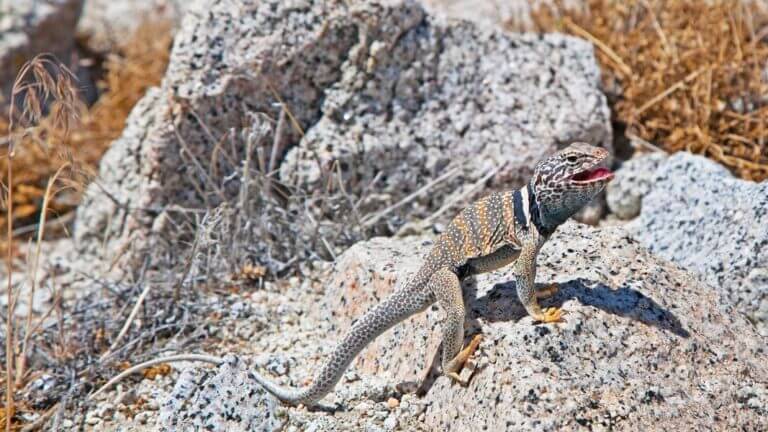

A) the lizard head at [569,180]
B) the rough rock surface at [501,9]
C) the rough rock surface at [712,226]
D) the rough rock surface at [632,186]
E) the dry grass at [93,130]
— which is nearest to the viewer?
the lizard head at [569,180]

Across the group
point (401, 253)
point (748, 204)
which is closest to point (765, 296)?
point (748, 204)

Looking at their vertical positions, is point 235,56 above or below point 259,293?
above

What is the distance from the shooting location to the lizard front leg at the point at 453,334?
3211 millimetres

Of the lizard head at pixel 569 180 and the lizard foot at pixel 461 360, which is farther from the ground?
the lizard head at pixel 569 180

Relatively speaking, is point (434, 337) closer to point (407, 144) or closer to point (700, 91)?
point (407, 144)

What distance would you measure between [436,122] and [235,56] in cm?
113

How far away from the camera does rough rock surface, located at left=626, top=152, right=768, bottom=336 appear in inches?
150

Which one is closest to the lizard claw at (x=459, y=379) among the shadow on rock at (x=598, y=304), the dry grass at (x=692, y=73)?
the shadow on rock at (x=598, y=304)

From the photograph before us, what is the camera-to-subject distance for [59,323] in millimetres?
4078

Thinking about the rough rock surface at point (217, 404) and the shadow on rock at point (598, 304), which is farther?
the shadow on rock at point (598, 304)

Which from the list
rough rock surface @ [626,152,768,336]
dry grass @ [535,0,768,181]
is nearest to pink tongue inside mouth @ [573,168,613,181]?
rough rock surface @ [626,152,768,336]

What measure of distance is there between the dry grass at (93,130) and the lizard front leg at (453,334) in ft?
11.8

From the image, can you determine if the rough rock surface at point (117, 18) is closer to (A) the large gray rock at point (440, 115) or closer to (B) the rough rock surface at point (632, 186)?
(A) the large gray rock at point (440, 115)

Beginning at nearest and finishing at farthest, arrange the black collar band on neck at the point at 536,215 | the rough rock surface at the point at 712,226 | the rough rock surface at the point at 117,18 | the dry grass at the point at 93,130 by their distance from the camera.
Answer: the black collar band on neck at the point at 536,215
the rough rock surface at the point at 712,226
the dry grass at the point at 93,130
the rough rock surface at the point at 117,18
